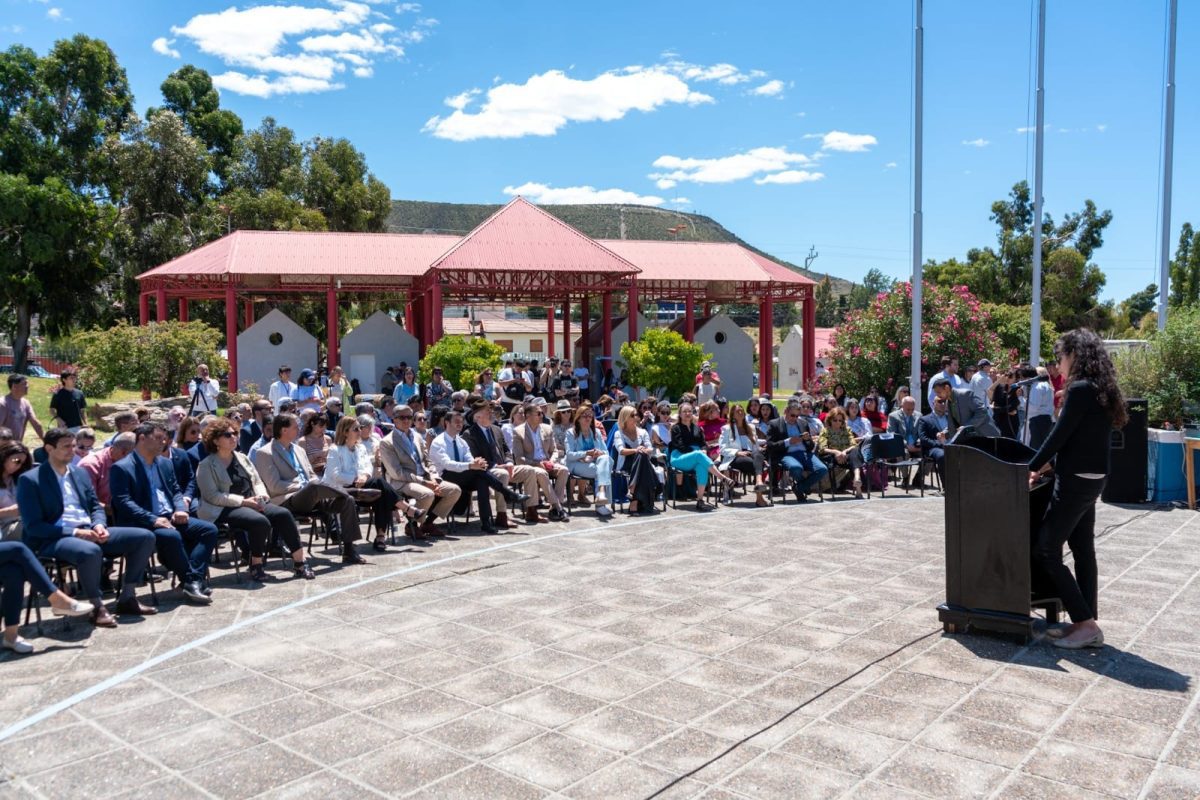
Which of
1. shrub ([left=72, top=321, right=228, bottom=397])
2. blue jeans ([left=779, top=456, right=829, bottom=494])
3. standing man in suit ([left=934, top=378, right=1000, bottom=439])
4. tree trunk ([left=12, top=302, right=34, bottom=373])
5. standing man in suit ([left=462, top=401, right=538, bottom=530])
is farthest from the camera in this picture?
tree trunk ([left=12, top=302, right=34, bottom=373])

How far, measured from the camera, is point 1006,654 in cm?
551

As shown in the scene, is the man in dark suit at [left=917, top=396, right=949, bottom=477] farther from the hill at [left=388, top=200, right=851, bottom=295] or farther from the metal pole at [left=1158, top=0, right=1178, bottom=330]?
the hill at [left=388, top=200, right=851, bottom=295]

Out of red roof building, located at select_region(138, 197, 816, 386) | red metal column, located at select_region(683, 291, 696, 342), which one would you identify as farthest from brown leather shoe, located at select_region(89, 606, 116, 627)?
red metal column, located at select_region(683, 291, 696, 342)

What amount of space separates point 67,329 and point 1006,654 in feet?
149

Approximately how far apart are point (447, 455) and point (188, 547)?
320 centimetres

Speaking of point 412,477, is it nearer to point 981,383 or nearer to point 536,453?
point 536,453

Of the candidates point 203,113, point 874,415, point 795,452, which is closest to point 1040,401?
point 874,415

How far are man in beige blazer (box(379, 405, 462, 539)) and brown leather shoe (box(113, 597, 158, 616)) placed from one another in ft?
10.1

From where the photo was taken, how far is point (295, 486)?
27.3 ft

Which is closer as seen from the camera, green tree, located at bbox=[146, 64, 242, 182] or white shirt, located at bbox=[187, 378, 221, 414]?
white shirt, located at bbox=[187, 378, 221, 414]

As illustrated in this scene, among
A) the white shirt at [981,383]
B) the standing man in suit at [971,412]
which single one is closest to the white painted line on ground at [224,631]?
the standing man in suit at [971,412]

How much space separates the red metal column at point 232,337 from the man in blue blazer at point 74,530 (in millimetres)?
23636

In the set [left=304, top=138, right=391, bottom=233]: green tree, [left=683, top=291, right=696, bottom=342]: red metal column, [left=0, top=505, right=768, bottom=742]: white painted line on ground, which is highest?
[left=304, top=138, right=391, bottom=233]: green tree

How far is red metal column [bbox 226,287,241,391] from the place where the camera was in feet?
95.3
